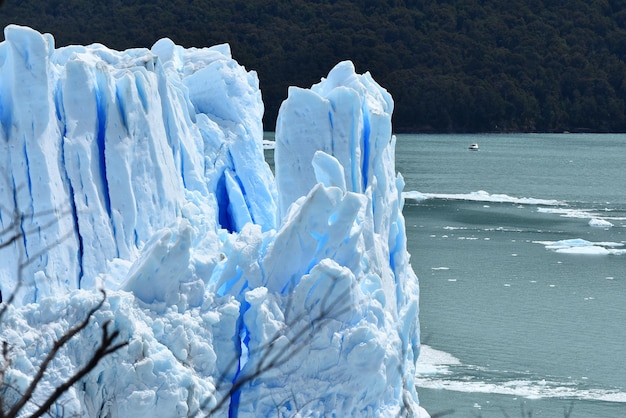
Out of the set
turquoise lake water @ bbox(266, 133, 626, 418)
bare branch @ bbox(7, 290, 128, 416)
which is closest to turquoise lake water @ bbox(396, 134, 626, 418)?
turquoise lake water @ bbox(266, 133, 626, 418)

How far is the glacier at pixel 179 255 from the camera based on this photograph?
→ 700cm

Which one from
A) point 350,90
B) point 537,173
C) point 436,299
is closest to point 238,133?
point 350,90

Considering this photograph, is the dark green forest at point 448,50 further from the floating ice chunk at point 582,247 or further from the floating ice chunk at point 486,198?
the floating ice chunk at point 582,247

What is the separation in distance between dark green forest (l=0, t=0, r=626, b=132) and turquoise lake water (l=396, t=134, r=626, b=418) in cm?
2022

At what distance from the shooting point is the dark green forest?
179 ft

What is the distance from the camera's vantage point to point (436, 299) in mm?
16469

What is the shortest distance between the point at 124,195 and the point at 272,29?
167 feet

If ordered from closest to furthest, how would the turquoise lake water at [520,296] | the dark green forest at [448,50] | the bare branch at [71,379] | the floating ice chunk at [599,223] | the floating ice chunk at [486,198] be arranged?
the bare branch at [71,379] < the turquoise lake water at [520,296] < the floating ice chunk at [599,223] < the floating ice chunk at [486,198] < the dark green forest at [448,50]

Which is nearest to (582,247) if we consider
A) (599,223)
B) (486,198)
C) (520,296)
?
(599,223)

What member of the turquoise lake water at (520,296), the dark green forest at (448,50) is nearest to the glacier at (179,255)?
the turquoise lake water at (520,296)

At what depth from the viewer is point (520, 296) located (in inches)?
669

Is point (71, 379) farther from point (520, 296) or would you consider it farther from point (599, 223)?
point (599, 223)

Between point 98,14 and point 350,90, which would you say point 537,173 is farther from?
point 350,90

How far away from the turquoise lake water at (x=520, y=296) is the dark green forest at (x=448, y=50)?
20216 mm
